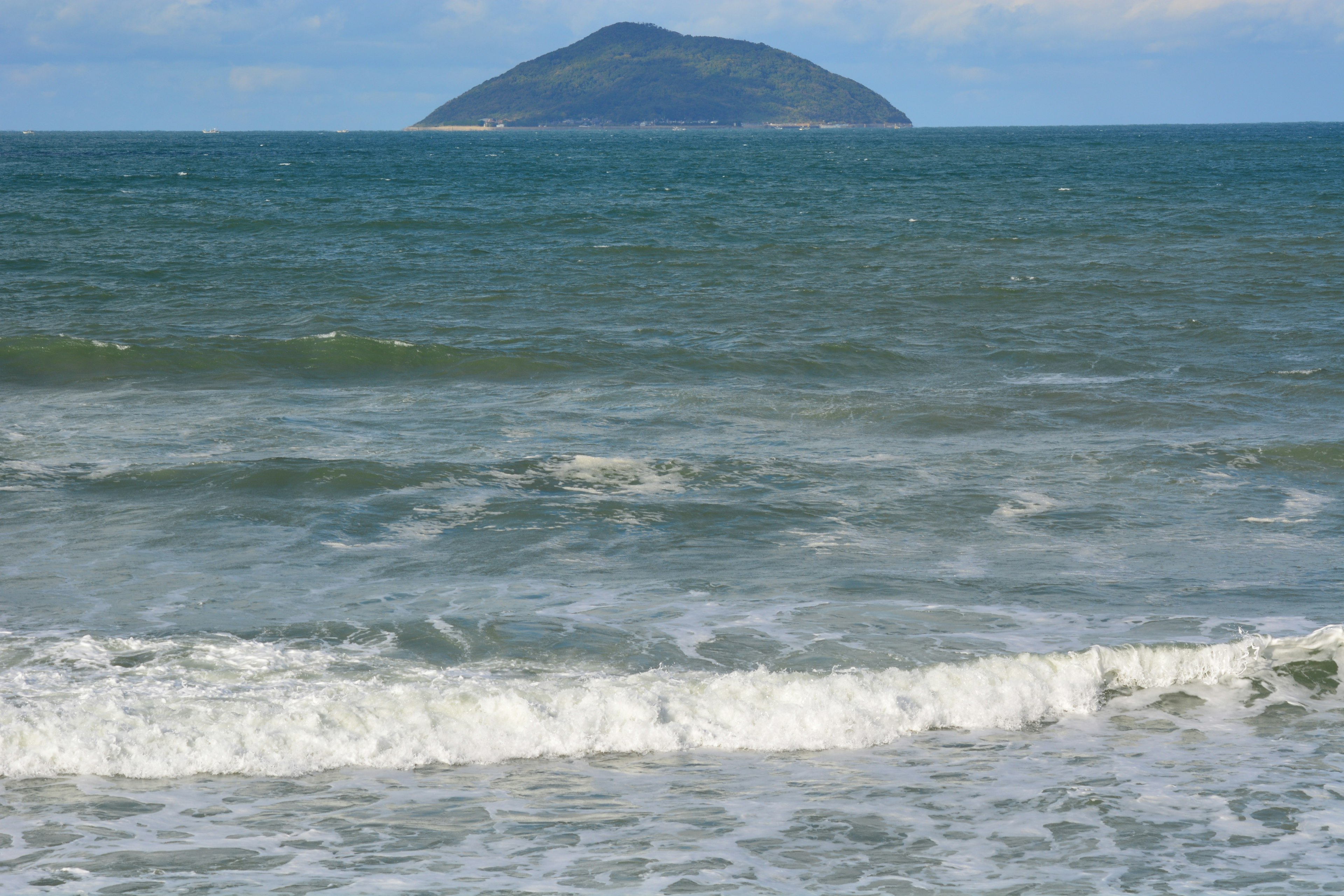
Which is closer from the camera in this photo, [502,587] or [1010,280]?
[502,587]

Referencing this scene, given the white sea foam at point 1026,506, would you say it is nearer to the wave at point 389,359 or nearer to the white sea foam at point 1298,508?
the white sea foam at point 1298,508

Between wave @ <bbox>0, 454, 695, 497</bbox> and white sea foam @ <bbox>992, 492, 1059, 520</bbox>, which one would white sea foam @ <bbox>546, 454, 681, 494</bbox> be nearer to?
wave @ <bbox>0, 454, 695, 497</bbox>

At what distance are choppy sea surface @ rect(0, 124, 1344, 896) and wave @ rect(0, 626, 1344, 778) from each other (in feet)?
0.08

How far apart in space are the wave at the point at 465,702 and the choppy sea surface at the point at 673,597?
0.08 feet

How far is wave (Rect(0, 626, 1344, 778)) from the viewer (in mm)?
5484

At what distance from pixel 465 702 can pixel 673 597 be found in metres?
2.02

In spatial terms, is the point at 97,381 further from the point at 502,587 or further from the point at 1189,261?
the point at 1189,261

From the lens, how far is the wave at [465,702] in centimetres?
548

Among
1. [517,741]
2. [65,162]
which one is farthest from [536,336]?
[65,162]

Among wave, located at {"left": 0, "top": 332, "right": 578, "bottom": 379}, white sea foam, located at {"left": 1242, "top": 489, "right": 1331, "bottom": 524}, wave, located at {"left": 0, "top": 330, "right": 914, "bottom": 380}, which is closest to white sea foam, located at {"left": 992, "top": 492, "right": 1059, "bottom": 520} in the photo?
white sea foam, located at {"left": 1242, "top": 489, "right": 1331, "bottom": 524}

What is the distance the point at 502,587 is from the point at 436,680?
161 cm

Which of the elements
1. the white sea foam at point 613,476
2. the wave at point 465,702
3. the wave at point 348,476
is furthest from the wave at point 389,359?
the wave at point 465,702

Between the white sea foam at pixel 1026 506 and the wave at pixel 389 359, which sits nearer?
the white sea foam at pixel 1026 506

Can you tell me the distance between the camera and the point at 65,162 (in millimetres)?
77812
